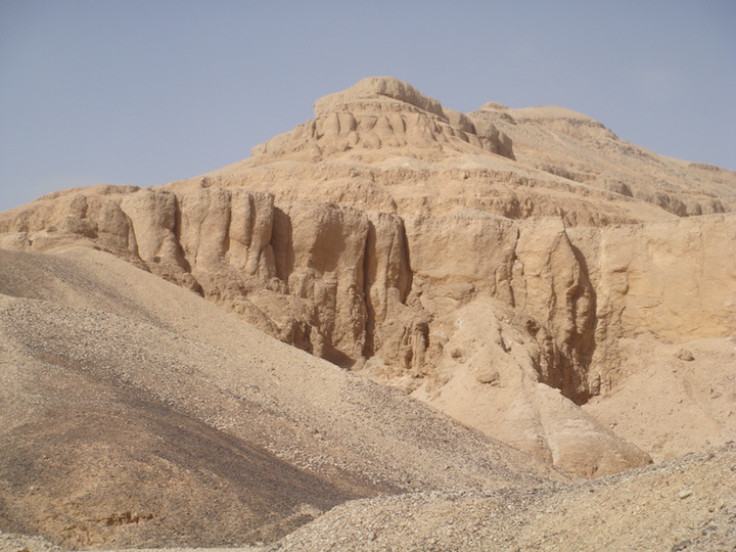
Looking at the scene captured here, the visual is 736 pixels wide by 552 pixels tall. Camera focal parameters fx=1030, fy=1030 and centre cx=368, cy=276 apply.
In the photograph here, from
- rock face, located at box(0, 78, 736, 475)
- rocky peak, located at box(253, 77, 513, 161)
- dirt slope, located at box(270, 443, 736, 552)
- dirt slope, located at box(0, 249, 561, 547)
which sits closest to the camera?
dirt slope, located at box(270, 443, 736, 552)

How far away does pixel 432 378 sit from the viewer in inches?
1254

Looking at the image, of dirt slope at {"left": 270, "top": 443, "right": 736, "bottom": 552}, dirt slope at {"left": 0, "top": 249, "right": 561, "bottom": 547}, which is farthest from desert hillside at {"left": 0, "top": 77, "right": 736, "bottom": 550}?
dirt slope at {"left": 270, "top": 443, "right": 736, "bottom": 552}

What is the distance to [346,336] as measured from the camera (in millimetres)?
33781

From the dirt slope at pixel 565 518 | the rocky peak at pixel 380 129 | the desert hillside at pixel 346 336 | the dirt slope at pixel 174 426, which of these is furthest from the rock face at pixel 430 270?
the dirt slope at pixel 565 518

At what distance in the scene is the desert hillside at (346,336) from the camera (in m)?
16.7

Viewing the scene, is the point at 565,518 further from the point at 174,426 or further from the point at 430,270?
the point at 430,270

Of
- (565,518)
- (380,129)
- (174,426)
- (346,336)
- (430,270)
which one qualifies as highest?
(380,129)

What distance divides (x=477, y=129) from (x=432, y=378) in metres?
21.7

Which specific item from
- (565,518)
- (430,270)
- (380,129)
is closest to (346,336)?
(430,270)

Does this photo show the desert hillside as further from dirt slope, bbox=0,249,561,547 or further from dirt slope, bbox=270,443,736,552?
dirt slope, bbox=270,443,736,552

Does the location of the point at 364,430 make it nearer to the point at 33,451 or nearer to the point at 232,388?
the point at 232,388

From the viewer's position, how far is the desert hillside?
1669cm

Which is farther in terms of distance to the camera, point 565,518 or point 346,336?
point 346,336

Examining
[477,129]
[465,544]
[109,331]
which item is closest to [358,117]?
[477,129]
